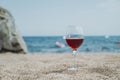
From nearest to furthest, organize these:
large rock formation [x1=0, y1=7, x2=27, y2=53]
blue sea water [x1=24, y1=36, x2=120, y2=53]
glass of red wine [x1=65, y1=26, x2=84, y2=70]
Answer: glass of red wine [x1=65, y1=26, x2=84, y2=70] → large rock formation [x1=0, y1=7, x2=27, y2=53] → blue sea water [x1=24, y1=36, x2=120, y2=53]

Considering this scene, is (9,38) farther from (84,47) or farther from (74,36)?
(84,47)

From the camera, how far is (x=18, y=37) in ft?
40.0

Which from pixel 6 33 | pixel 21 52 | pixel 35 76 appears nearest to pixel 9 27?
pixel 6 33

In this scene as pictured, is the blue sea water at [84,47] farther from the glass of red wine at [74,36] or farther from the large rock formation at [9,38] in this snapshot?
the glass of red wine at [74,36]

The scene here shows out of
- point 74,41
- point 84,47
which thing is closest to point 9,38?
point 74,41

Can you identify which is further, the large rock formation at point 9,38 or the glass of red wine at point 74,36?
the large rock formation at point 9,38

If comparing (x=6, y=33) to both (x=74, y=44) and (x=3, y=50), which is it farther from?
(x=74, y=44)

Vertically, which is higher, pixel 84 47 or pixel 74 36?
pixel 74 36

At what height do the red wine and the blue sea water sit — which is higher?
the red wine

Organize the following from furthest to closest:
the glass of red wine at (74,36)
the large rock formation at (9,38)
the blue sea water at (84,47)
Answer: the blue sea water at (84,47) < the large rock formation at (9,38) < the glass of red wine at (74,36)

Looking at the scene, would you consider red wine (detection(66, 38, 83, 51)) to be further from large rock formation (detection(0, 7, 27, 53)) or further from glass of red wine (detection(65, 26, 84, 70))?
large rock formation (detection(0, 7, 27, 53))

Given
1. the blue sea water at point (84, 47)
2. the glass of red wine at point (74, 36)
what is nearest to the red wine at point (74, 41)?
the glass of red wine at point (74, 36)

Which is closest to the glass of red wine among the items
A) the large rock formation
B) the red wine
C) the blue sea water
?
the red wine

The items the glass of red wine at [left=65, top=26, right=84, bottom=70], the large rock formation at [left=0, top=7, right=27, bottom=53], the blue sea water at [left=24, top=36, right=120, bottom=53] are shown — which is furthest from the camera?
the blue sea water at [left=24, top=36, right=120, bottom=53]
